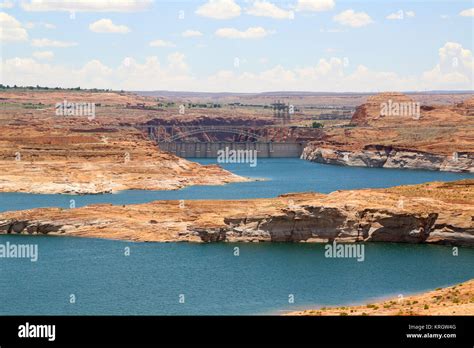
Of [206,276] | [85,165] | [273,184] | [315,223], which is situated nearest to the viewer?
[206,276]

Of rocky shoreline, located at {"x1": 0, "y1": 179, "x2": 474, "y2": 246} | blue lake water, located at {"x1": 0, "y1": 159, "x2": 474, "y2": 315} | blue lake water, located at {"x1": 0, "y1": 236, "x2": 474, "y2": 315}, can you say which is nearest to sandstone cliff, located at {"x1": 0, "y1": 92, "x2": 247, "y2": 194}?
rocky shoreline, located at {"x1": 0, "y1": 179, "x2": 474, "y2": 246}

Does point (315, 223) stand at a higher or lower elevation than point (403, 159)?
higher

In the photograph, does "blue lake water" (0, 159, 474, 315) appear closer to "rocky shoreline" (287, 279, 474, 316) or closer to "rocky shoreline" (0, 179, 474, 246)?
"rocky shoreline" (0, 179, 474, 246)

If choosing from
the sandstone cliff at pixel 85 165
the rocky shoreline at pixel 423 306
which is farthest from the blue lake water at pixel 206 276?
the sandstone cliff at pixel 85 165

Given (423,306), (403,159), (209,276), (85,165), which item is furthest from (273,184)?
(423,306)

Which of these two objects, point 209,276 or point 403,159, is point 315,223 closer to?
point 209,276

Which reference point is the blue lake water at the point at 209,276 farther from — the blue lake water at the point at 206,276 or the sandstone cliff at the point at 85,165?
the sandstone cliff at the point at 85,165
